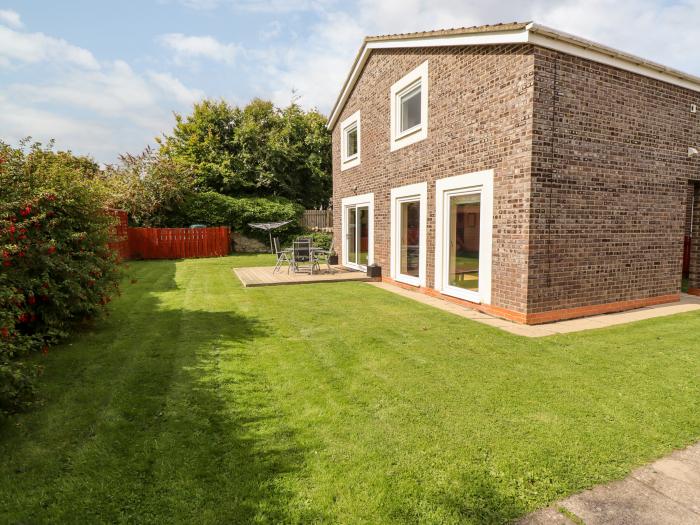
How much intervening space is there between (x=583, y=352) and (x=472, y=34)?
582cm

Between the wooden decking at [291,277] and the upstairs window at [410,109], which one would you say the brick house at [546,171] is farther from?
the wooden decking at [291,277]

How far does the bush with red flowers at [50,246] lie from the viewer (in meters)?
4.70

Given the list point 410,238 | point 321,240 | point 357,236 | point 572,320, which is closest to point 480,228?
point 572,320

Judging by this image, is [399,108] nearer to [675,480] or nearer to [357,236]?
[357,236]

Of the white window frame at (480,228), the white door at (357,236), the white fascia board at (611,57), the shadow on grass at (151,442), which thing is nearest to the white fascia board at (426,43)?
the white fascia board at (611,57)

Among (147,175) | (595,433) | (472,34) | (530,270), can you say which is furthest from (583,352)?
(147,175)

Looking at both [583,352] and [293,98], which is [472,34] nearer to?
[583,352]

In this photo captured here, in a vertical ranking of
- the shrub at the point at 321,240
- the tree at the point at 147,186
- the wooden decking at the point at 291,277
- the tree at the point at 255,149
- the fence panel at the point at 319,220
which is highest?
the tree at the point at 255,149

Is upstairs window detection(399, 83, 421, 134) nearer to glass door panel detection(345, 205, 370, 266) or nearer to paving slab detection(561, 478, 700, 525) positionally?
glass door panel detection(345, 205, 370, 266)

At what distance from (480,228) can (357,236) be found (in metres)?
6.36

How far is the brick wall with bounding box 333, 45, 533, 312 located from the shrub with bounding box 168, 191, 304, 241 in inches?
500

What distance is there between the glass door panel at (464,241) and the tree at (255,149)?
19.5 m

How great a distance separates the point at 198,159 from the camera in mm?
26047

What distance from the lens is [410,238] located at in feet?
33.0
